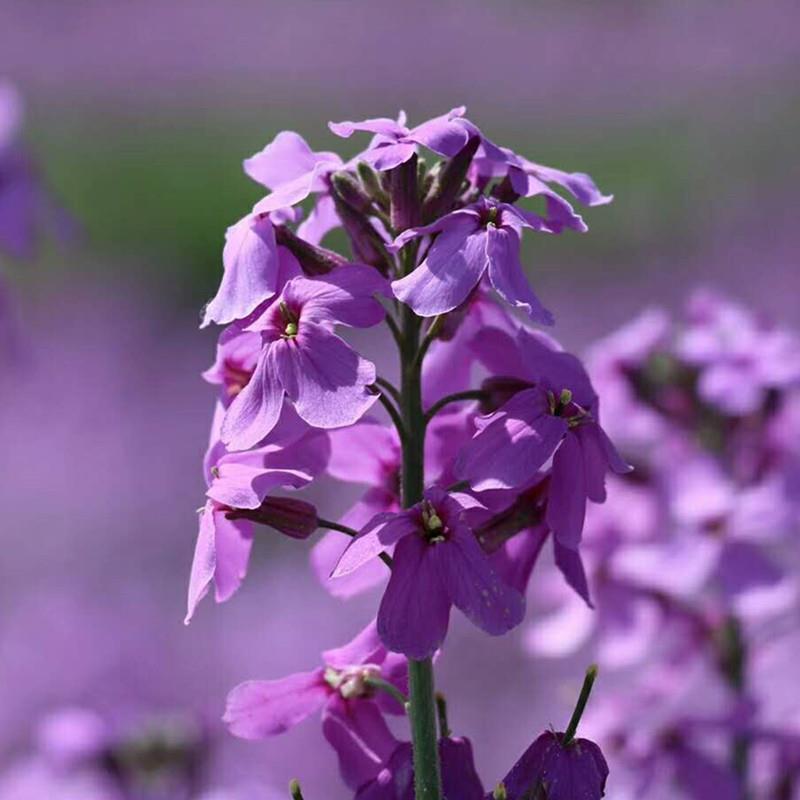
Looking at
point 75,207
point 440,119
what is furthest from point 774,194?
point 440,119

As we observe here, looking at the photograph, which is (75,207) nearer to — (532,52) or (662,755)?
(532,52)

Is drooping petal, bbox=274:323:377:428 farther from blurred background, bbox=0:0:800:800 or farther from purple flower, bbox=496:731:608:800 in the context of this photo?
blurred background, bbox=0:0:800:800

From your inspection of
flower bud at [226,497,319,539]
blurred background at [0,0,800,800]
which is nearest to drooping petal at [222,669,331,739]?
flower bud at [226,497,319,539]

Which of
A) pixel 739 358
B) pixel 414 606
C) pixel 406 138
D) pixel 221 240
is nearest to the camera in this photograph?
pixel 414 606

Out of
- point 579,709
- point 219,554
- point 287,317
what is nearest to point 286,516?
point 219,554

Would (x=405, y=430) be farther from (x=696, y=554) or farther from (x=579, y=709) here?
(x=696, y=554)
